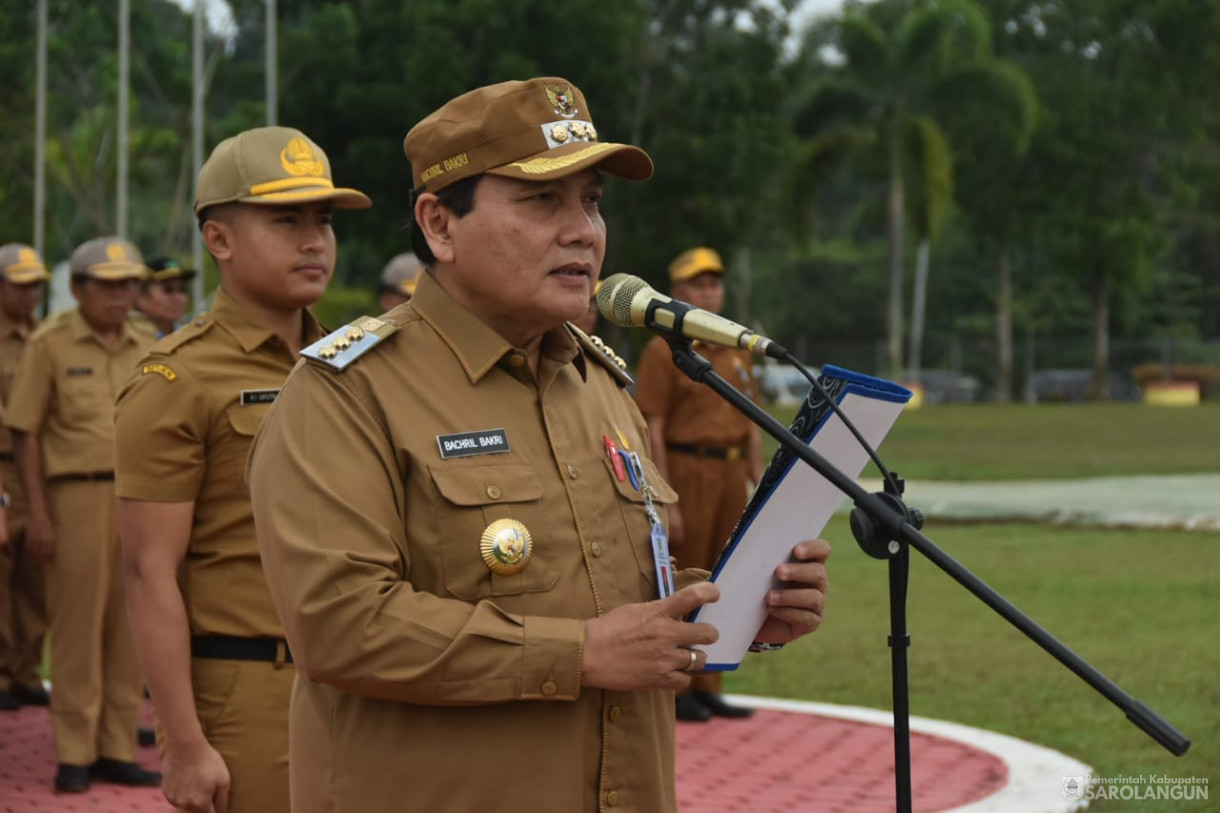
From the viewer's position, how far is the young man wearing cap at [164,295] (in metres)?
10.6

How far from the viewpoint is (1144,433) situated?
3303 cm

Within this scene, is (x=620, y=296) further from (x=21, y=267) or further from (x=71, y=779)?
(x=21, y=267)

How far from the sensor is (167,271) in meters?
10.6

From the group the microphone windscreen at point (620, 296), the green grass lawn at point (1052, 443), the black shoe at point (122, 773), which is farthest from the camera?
the green grass lawn at point (1052, 443)

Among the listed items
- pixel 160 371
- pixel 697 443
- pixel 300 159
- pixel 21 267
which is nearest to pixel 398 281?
pixel 697 443

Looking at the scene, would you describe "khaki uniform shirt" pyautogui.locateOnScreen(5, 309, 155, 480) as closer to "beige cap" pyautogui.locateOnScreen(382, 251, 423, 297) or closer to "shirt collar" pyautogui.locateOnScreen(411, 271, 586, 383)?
"beige cap" pyautogui.locateOnScreen(382, 251, 423, 297)

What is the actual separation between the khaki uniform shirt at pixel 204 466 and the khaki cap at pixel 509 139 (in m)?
1.14

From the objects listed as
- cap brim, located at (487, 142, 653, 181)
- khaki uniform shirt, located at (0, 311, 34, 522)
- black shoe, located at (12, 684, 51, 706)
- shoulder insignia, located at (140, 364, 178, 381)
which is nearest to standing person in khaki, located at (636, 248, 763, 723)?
khaki uniform shirt, located at (0, 311, 34, 522)

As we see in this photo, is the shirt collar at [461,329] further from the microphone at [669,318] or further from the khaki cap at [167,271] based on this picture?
the khaki cap at [167,271]

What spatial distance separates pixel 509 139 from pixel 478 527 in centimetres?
62

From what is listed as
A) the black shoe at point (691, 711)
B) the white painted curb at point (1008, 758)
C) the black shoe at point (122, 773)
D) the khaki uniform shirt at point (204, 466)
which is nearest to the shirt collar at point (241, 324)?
the khaki uniform shirt at point (204, 466)

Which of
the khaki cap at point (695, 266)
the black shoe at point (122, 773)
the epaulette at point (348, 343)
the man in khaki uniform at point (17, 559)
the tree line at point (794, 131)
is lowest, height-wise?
the black shoe at point (122, 773)

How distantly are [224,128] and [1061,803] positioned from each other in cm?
2766

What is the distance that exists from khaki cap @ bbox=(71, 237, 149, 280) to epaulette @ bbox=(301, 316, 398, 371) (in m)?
5.73
